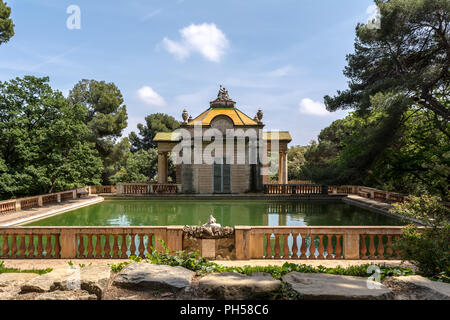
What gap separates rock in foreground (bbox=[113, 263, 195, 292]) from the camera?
13.2 feet

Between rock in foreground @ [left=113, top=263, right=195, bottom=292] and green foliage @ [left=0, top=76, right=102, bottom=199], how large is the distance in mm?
15076

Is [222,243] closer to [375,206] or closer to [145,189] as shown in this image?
[375,206]

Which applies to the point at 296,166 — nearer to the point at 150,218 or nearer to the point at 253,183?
the point at 253,183

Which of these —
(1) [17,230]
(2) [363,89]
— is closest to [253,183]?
(2) [363,89]

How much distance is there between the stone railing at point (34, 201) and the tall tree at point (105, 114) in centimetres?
1375

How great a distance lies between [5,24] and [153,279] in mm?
22051

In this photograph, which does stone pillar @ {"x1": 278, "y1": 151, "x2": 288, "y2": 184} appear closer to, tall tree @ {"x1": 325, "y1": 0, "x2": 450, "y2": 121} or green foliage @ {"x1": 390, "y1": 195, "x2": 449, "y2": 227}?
tall tree @ {"x1": 325, "y1": 0, "x2": 450, "y2": 121}

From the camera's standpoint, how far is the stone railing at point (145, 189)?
984 inches

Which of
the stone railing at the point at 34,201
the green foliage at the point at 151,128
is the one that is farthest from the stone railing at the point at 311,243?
the green foliage at the point at 151,128

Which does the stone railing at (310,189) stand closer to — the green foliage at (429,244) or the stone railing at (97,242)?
the green foliage at (429,244)

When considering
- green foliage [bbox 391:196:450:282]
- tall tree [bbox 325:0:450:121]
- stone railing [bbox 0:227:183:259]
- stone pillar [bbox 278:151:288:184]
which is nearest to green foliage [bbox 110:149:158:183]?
stone pillar [bbox 278:151:288:184]

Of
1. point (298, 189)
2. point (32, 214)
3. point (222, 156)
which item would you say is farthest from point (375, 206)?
point (32, 214)

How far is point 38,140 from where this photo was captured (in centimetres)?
1741
